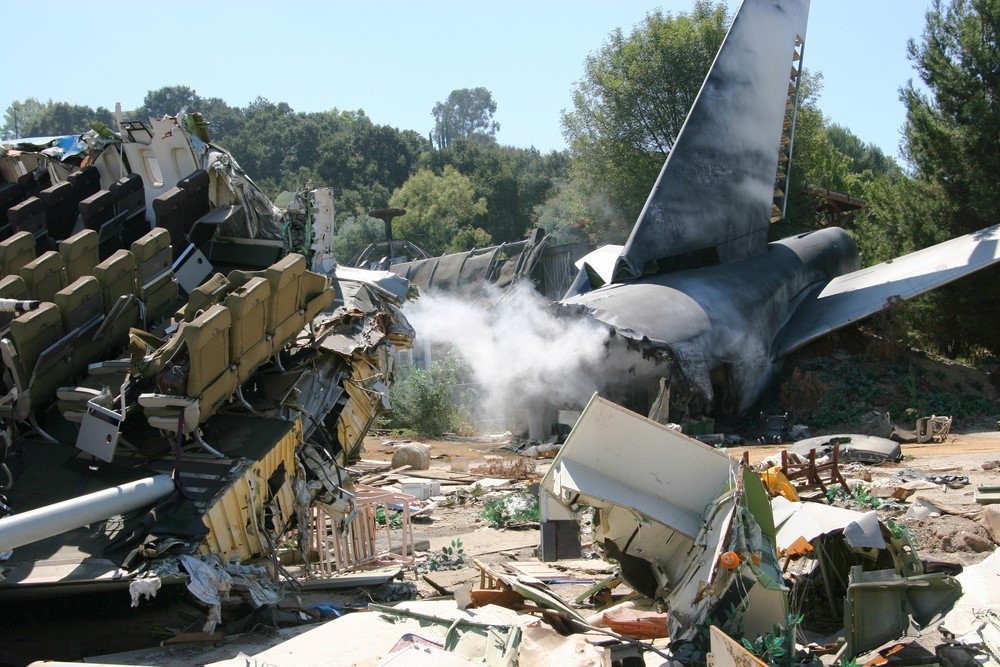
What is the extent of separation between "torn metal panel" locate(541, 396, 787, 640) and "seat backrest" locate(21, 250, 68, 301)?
17.6 ft

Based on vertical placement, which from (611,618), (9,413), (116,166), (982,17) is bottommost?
(611,618)

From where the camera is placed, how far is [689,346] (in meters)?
18.4

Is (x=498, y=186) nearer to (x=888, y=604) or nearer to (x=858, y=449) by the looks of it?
(x=858, y=449)

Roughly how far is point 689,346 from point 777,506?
9.16 m

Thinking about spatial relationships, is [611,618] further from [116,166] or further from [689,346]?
[689,346]

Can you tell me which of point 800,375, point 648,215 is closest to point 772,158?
point 648,215

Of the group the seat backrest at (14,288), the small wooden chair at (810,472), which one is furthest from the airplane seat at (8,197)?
the small wooden chair at (810,472)

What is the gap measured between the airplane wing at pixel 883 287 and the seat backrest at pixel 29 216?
13.9 metres

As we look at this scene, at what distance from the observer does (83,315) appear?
32.0 ft

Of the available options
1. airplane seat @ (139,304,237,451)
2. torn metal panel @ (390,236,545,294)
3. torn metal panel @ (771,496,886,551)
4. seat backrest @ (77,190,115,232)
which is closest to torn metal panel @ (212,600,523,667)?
airplane seat @ (139,304,237,451)

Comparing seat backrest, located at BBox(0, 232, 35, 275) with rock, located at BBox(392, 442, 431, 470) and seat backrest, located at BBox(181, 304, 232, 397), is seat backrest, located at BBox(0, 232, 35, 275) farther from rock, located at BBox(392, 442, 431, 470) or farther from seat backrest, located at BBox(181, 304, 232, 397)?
rock, located at BBox(392, 442, 431, 470)

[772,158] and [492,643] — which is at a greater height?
[772,158]

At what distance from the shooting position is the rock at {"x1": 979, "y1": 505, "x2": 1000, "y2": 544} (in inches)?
403

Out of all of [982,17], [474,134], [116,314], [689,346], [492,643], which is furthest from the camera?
[474,134]
